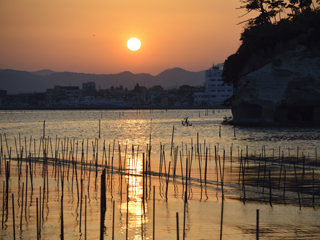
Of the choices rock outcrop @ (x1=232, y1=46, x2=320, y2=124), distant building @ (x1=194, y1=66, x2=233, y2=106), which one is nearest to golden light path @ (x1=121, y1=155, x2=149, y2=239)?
rock outcrop @ (x1=232, y1=46, x2=320, y2=124)

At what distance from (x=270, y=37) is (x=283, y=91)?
32.0 feet

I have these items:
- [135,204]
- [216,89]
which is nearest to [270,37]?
[135,204]

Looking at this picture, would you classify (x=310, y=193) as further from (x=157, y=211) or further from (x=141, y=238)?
(x=141, y=238)

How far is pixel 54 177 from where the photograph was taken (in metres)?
16.5

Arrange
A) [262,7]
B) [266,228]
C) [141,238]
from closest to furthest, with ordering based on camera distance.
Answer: [141,238] → [266,228] → [262,7]

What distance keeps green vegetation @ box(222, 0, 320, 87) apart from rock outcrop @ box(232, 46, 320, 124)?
1776mm

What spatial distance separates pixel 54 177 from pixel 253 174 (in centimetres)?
779

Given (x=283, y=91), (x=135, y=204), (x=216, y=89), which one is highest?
(x=216, y=89)

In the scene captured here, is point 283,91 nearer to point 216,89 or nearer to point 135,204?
point 135,204

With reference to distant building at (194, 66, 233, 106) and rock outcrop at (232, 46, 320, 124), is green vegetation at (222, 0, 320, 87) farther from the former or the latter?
distant building at (194, 66, 233, 106)

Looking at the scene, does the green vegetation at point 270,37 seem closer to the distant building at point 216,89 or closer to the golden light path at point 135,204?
the golden light path at point 135,204

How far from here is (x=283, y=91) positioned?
154 ft

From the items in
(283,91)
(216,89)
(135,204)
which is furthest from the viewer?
(216,89)

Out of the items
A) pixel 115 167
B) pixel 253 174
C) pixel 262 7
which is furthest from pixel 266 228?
pixel 262 7
